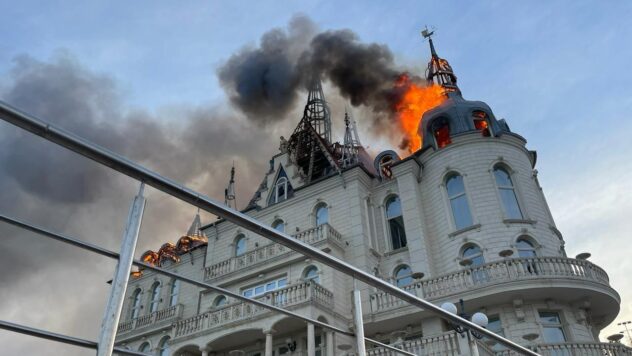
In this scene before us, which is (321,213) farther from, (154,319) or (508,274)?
(154,319)

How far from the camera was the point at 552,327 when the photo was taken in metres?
19.9

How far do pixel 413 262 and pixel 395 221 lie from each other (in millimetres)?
3544

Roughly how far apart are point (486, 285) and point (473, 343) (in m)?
15.8

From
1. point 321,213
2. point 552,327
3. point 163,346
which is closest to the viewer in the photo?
point 552,327

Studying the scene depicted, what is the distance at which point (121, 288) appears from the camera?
9.34 feet

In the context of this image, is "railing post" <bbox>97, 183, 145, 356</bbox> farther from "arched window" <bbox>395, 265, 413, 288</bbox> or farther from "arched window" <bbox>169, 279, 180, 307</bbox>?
"arched window" <bbox>169, 279, 180, 307</bbox>

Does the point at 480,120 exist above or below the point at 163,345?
above

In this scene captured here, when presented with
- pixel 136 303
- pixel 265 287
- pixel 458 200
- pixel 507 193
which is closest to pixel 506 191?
pixel 507 193

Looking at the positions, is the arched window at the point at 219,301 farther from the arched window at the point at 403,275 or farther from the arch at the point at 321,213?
the arched window at the point at 403,275

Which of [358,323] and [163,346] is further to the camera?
[163,346]

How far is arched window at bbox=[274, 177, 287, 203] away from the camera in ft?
101

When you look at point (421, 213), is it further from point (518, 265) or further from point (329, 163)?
point (329, 163)

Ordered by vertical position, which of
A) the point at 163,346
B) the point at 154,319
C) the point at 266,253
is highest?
the point at 266,253

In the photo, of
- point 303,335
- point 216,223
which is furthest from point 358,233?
point 216,223
